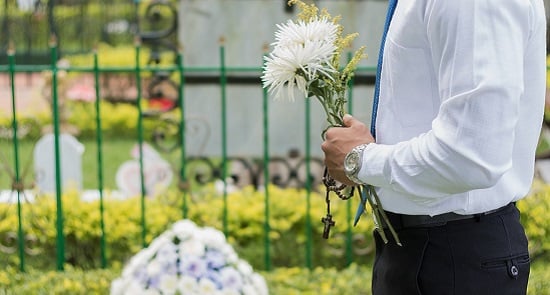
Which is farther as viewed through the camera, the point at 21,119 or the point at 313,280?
the point at 21,119

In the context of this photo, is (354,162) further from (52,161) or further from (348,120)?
(52,161)

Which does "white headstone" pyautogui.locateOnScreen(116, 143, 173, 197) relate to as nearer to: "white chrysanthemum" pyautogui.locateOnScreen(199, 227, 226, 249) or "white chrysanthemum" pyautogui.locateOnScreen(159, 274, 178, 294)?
"white chrysanthemum" pyautogui.locateOnScreen(199, 227, 226, 249)

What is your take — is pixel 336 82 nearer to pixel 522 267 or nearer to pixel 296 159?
pixel 522 267

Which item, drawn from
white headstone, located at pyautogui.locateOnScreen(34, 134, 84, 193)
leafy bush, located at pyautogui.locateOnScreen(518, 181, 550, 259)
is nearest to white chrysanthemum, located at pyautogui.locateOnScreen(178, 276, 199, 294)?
leafy bush, located at pyautogui.locateOnScreen(518, 181, 550, 259)

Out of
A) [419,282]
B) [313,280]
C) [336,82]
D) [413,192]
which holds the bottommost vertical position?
[313,280]

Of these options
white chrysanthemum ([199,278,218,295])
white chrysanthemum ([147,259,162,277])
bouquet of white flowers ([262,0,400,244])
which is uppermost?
bouquet of white flowers ([262,0,400,244])

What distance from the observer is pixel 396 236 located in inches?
71.1

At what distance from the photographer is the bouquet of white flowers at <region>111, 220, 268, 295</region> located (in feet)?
10.3

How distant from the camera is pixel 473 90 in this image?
1.53 m

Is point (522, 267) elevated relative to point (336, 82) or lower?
lower

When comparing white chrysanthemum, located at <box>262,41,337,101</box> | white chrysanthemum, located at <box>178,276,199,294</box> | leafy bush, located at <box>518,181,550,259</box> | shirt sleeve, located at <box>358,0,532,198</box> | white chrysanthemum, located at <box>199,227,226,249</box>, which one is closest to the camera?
shirt sleeve, located at <box>358,0,532,198</box>

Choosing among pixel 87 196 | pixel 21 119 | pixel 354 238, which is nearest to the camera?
pixel 354 238

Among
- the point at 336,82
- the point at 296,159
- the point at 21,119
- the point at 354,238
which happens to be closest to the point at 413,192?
the point at 336,82

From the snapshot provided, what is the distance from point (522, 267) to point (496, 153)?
0.32 m
